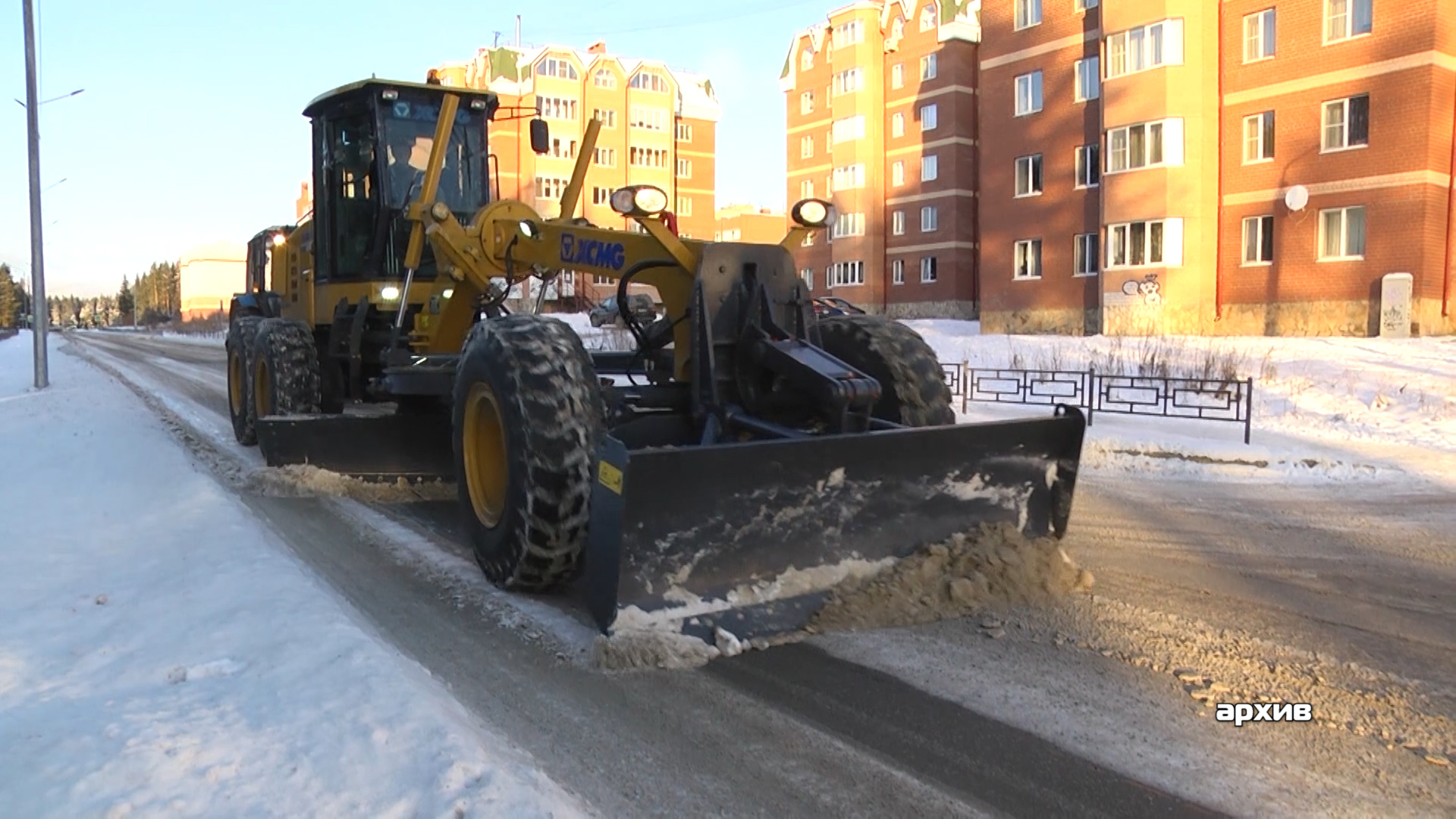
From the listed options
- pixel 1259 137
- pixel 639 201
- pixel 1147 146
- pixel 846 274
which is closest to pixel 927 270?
pixel 846 274

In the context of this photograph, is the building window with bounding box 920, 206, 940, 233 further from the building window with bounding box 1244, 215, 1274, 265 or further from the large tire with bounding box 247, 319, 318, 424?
the large tire with bounding box 247, 319, 318, 424

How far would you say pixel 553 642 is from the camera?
185 inches

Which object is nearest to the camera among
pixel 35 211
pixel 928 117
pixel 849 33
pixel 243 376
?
pixel 243 376

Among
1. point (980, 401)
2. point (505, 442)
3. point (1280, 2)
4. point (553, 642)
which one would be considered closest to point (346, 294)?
point (505, 442)

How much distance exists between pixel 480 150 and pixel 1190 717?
25.6 feet

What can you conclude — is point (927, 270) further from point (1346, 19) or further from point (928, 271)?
point (1346, 19)

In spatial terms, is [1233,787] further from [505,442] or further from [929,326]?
[929,326]

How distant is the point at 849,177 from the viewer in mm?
56375

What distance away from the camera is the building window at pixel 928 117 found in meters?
52.2

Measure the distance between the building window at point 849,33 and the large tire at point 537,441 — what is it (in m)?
55.8

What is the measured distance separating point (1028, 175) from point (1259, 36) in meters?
9.11

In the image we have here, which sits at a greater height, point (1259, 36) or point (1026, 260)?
point (1259, 36)

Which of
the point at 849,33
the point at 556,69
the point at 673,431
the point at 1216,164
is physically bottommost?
the point at 673,431

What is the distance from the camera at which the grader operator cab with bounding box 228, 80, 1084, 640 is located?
4.62 metres
